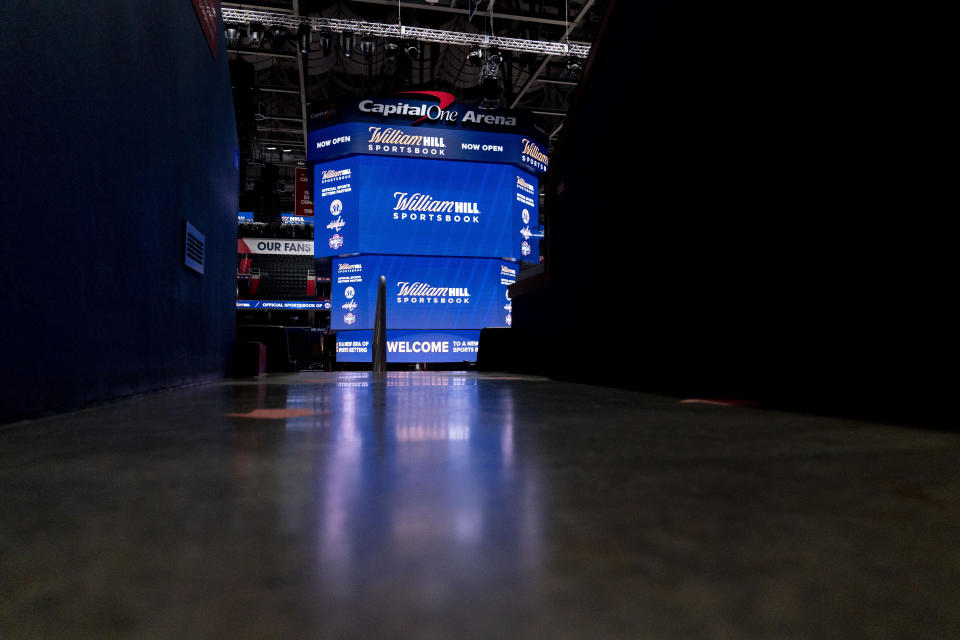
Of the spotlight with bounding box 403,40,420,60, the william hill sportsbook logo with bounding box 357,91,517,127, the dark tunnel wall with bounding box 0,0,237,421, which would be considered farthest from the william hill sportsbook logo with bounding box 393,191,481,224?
the dark tunnel wall with bounding box 0,0,237,421

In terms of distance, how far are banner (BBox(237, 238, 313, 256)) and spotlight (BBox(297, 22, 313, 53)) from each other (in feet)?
33.6

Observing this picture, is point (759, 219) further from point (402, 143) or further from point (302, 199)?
point (302, 199)

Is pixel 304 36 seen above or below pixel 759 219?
above

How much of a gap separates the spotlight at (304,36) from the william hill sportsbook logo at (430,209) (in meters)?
2.78

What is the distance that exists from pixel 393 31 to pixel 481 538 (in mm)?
10330

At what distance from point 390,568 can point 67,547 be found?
0.38m

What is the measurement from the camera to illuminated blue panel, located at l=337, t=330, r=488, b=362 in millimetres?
9219

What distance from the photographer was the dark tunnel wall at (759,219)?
1710mm

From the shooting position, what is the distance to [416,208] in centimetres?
949

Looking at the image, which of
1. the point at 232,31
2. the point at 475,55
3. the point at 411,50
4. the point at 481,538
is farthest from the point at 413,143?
the point at 481,538

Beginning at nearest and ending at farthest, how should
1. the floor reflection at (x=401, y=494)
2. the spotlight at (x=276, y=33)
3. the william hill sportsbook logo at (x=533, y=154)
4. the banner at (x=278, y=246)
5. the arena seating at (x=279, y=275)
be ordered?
the floor reflection at (x=401, y=494), the spotlight at (x=276, y=33), the william hill sportsbook logo at (x=533, y=154), the arena seating at (x=279, y=275), the banner at (x=278, y=246)

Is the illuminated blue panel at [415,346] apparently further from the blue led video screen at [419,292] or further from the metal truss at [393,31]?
the metal truss at [393,31]

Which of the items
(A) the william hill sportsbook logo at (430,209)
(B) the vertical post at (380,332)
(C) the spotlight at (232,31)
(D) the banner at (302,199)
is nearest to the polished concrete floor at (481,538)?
(B) the vertical post at (380,332)

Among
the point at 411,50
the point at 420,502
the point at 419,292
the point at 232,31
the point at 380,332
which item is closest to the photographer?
the point at 420,502
